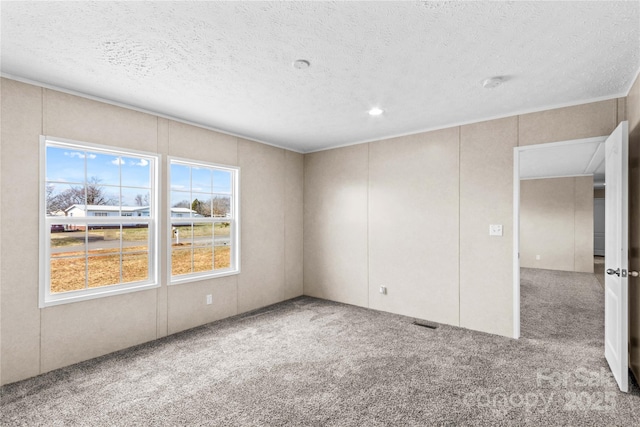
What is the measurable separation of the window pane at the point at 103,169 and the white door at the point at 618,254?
454 cm

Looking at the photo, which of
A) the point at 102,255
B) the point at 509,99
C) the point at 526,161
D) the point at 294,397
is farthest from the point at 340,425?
the point at 526,161

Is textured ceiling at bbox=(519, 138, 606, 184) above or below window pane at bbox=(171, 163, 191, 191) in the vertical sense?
above

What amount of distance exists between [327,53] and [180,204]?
2.60 metres

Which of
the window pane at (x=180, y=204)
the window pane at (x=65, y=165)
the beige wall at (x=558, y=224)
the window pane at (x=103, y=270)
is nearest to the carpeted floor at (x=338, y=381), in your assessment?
the window pane at (x=103, y=270)

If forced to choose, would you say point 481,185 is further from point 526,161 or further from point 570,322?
point 526,161

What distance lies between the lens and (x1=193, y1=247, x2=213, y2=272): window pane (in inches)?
158

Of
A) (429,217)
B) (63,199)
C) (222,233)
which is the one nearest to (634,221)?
(429,217)

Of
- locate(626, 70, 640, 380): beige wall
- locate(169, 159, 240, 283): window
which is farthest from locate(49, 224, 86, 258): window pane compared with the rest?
locate(626, 70, 640, 380): beige wall

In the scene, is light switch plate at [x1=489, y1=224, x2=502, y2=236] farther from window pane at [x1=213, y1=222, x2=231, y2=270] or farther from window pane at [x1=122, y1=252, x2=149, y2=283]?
window pane at [x1=122, y1=252, x2=149, y2=283]

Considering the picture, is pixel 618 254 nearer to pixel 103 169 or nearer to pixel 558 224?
pixel 103 169

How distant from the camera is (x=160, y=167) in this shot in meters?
3.53

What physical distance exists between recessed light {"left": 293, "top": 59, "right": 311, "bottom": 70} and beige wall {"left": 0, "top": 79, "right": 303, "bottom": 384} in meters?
2.01

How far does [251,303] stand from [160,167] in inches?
89.4

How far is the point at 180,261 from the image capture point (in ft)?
12.6
